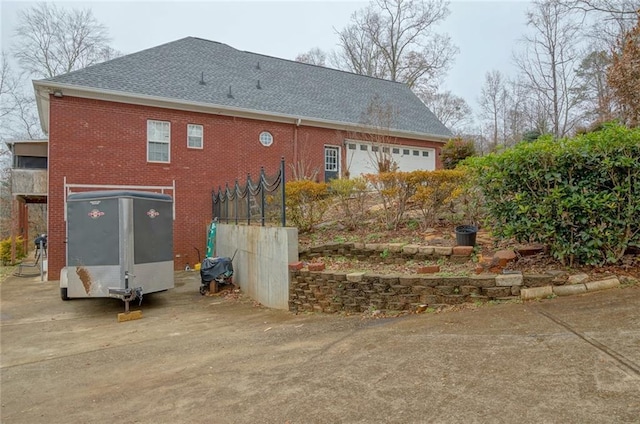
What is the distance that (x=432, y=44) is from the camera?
26.4 m

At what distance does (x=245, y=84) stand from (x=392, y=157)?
21.7ft

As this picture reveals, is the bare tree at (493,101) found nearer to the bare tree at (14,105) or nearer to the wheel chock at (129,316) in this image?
the wheel chock at (129,316)

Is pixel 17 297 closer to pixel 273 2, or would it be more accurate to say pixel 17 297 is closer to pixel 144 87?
pixel 144 87

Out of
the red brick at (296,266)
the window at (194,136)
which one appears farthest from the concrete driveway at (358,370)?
the window at (194,136)

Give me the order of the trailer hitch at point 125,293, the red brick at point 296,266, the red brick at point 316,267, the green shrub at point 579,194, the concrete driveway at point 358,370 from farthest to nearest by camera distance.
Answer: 1. the trailer hitch at point 125,293
2. the red brick at point 296,266
3. the red brick at point 316,267
4. the green shrub at point 579,194
5. the concrete driveway at point 358,370

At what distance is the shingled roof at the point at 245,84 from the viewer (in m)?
12.3

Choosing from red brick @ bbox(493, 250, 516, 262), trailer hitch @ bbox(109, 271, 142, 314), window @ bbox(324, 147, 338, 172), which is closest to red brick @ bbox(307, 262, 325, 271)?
red brick @ bbox(493, 250, 516, 262)

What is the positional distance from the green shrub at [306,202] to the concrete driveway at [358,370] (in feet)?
8.54

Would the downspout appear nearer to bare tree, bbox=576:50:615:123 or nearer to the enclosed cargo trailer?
the enclosed cargo trailer

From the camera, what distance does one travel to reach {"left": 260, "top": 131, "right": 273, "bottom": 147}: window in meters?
14.3

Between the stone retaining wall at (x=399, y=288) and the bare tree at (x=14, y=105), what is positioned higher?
the bare tree at (x=14, y=105)

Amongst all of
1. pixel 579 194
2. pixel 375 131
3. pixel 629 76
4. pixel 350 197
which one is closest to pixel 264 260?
pixel 350 197

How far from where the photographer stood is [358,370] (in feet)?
10.5

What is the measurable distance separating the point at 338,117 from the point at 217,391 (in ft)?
45.5
